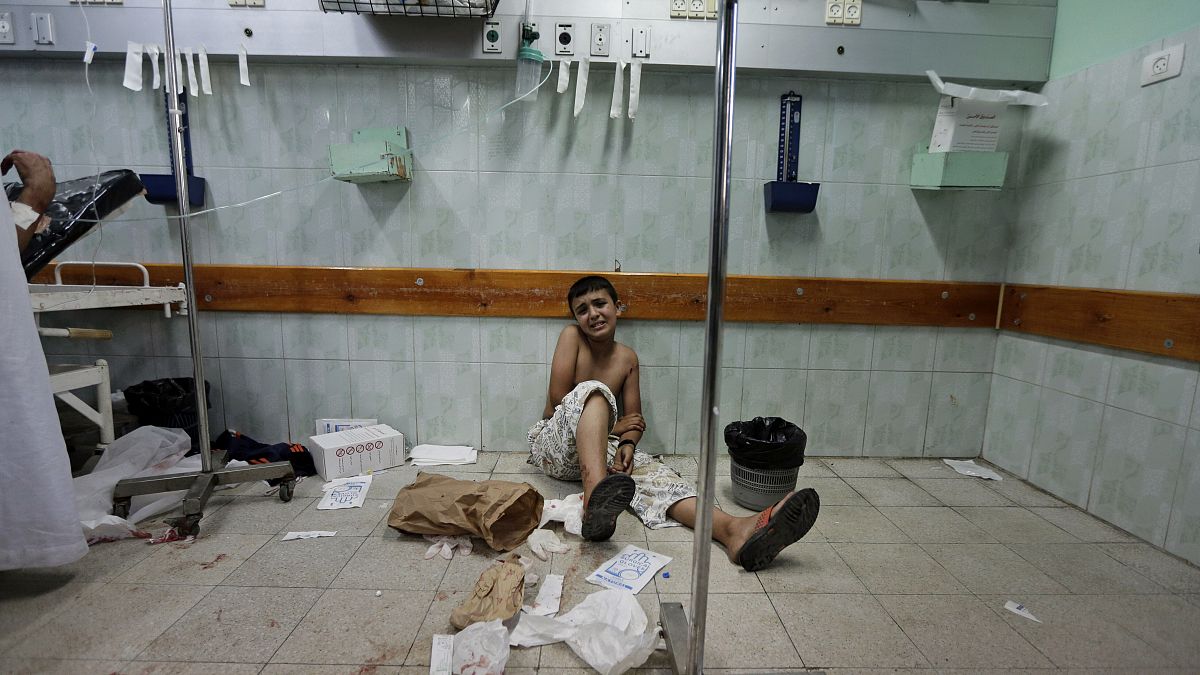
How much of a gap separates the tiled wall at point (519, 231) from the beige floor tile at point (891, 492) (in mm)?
265

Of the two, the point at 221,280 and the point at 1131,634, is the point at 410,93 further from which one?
the point at 1131,634

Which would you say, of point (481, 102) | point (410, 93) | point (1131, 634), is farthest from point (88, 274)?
point (1131, 634)

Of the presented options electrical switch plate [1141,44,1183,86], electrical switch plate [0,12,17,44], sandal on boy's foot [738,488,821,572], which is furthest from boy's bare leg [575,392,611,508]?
electrical switch plate [0,12,17,44]

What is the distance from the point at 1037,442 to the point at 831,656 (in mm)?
1577

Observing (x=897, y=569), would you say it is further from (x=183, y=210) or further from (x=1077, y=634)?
(x=183, y=210)

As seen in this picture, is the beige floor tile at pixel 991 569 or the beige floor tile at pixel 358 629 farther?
the beige floor tile at pixel 991 569

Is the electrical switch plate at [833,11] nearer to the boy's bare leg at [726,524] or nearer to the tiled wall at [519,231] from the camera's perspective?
the tiled wall at [519,231]

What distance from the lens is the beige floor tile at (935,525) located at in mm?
1681

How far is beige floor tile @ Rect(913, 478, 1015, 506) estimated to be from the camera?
1.95 m

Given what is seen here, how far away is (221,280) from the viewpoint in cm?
223

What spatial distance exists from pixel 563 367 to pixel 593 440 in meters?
0.42

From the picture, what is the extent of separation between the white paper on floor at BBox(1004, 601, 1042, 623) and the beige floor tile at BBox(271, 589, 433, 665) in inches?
58.0

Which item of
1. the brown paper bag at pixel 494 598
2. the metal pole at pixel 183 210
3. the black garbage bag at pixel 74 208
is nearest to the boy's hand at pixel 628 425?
the brown paper bag at pixel 494 598

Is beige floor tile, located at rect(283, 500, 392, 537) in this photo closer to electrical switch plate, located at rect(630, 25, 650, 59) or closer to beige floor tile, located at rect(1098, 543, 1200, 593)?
electrical switch plate, located at rect(630, 25, 650, 59)
